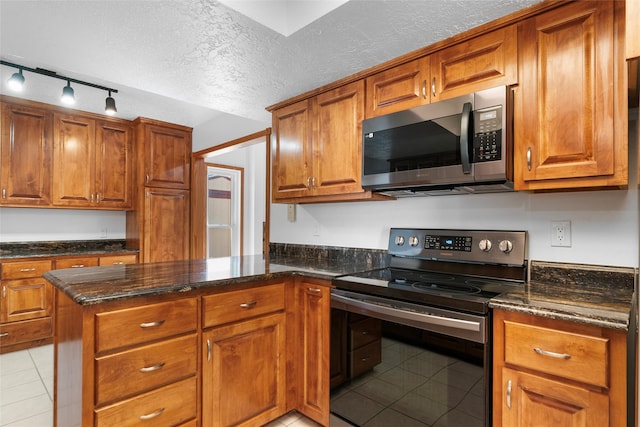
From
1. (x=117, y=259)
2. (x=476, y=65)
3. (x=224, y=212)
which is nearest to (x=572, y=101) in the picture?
(x=476, y=65)

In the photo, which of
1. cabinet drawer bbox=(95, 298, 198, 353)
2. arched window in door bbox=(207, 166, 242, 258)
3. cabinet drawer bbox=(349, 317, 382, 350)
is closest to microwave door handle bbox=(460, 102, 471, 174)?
cabinet drawer bbox=(349, 317, 382, 350)

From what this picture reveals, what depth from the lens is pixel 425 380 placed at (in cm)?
143

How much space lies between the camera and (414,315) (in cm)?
144

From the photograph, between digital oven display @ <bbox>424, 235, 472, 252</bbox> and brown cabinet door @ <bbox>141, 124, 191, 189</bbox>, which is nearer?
digital oven display @ <bbox>424, 235, 472, 252</bbox>

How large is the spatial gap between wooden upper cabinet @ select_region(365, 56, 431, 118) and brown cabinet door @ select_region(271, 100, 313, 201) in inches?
21.1

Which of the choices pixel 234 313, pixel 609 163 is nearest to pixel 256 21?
pixel 234 313

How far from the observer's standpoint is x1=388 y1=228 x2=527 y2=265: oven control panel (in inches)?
67.9

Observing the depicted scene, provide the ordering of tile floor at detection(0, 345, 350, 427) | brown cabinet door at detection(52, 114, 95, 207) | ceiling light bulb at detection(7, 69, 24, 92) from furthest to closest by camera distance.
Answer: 1. brown cabinet door at detection(52, 114, 95, 207)
2. ceiling light bulb at detection(7, 69, 24, 92)
3. tile floor at detection(0, 345, 350, 427)

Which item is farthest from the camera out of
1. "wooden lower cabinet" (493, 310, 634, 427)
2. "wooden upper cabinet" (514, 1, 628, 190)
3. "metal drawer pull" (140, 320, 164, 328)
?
"metal drawer pull" (140, 320, 164, 328)

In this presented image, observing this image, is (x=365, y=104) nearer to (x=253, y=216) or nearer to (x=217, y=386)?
(x=217, y=386)

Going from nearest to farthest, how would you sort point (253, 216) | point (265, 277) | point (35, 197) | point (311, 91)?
point (265, 277), point (311, 91), point (35, 197), point (253, 216)

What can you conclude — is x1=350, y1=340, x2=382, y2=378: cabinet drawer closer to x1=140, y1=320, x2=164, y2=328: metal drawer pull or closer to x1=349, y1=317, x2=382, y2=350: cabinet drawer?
x1=349, y1=317, x2=382, y2=350: cabinet drawer

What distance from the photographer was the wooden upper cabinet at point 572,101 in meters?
1.29

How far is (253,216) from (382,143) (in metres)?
3.91
